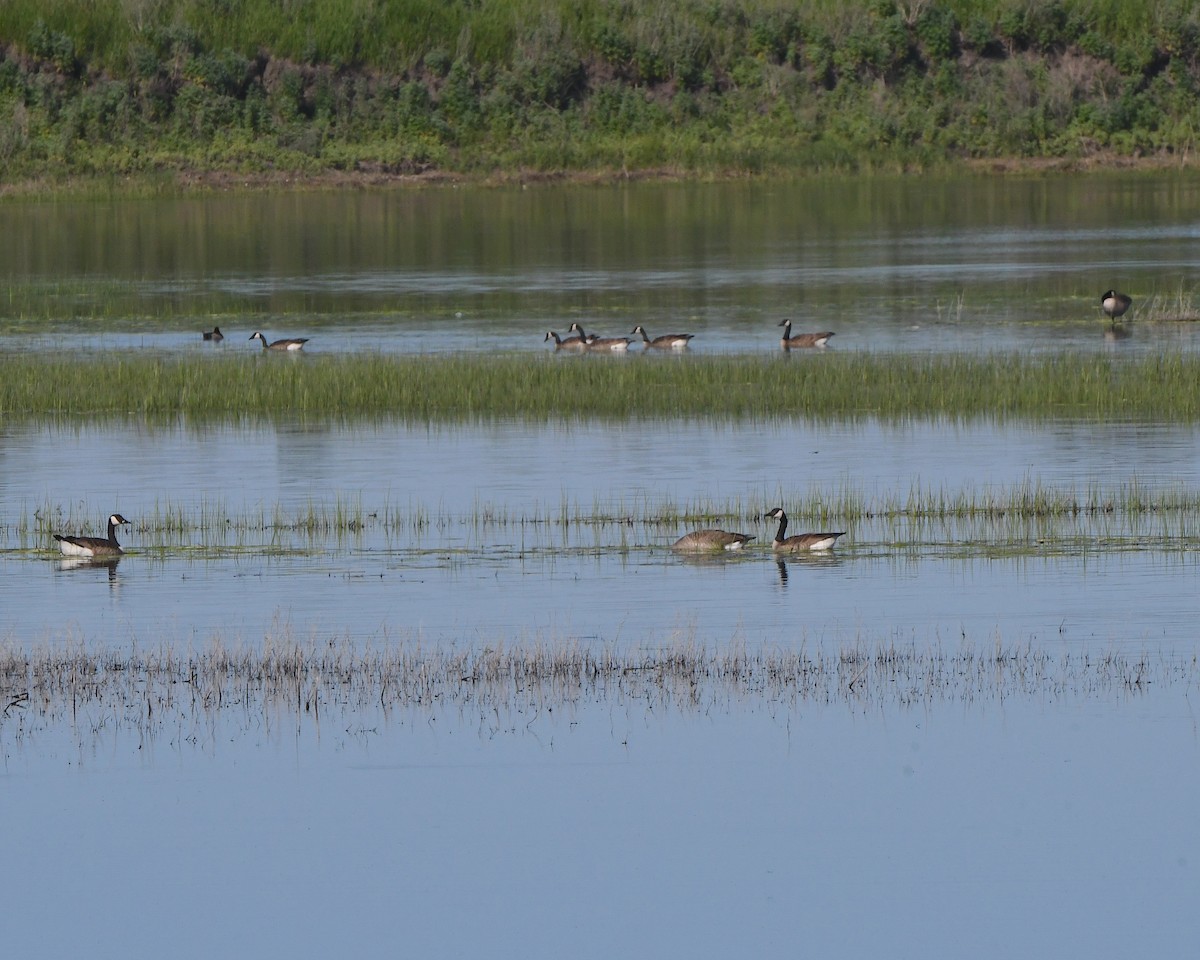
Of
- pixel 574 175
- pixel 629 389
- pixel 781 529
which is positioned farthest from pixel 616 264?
pixel 781 529

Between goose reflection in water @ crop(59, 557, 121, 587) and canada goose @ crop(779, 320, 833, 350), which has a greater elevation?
canada goose @ crop(779, 320, 833, 350)

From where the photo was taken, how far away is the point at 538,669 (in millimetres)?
15766

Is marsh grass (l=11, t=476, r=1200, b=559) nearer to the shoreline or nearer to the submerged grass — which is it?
the submerged grass

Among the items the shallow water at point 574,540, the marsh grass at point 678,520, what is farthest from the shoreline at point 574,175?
the marsh grass at point 678,520

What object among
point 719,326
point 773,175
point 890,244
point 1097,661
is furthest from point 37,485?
point 773,175

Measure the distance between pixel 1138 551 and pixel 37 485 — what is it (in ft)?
40.3

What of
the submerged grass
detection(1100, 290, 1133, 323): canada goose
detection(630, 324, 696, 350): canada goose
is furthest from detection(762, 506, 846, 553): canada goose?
detection(1100, 290, 1133, 323): canada goose

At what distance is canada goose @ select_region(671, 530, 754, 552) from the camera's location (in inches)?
800

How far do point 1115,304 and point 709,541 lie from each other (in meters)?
20.5

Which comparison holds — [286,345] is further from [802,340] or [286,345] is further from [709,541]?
[709,541]

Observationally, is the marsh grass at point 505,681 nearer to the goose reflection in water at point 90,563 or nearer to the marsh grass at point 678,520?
the goose reflection in water at point 90,563

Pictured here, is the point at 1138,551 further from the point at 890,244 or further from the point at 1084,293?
the point at 890,244

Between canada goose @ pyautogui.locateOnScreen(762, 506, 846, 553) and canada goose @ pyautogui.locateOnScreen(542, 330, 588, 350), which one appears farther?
canada goose @ pyautogui.locateOnScreen(542, 330, 588, 350)

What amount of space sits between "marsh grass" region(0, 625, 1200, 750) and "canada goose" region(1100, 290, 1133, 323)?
77.2 ft
